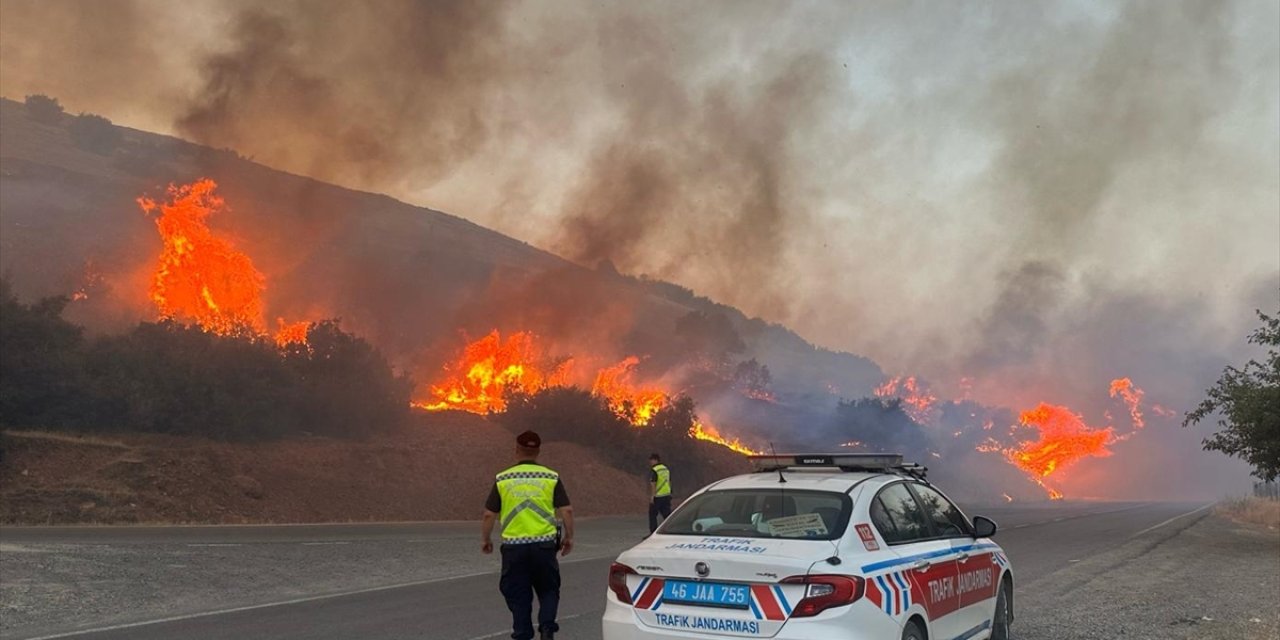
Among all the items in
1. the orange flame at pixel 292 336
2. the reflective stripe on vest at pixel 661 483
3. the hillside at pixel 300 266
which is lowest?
the reflective stripe on vest at pixel 661 483

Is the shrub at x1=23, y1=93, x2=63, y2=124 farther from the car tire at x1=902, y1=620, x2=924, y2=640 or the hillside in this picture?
the car tire at x1=902, y1=620, x2=924, y2=640

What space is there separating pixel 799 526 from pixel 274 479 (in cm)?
2487

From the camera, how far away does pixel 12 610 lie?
10094 mm

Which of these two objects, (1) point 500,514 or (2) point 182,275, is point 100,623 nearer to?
(1) point 500,514

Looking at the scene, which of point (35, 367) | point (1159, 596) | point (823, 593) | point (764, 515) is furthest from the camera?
point (35, 367)

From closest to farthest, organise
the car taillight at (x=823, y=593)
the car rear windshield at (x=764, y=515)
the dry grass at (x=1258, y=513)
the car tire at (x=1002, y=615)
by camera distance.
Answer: the car taillight at (x=823, y=593) → the car rear windshield at (x=764, y=515) → the car tire at (x=1002, y=615) → the dry grass at (x=1258, y=513)

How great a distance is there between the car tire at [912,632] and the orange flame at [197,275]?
34276 millimetres

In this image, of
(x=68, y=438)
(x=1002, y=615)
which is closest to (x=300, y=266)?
(x=68, y=438)

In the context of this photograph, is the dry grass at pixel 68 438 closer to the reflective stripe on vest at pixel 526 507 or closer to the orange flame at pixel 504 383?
the orange flame at pixel 504 383

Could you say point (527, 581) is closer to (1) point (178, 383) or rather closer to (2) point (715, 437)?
(1) point (178, 383)

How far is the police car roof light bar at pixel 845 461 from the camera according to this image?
256 inches

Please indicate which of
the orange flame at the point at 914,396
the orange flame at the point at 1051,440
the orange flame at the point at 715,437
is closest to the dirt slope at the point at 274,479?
the orange flame at the point at 715,437

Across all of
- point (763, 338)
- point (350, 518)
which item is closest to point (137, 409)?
Result: point (350, 518)

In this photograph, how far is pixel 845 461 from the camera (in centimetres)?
683
